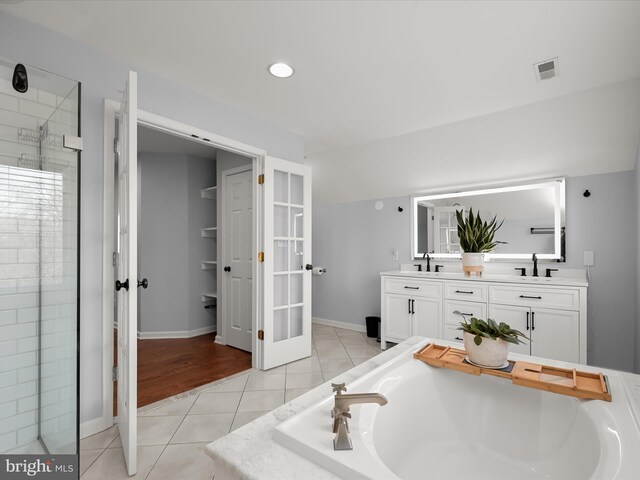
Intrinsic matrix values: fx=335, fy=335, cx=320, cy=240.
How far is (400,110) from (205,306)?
333 cm

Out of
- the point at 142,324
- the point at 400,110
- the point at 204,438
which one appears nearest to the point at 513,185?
the point at 400,110

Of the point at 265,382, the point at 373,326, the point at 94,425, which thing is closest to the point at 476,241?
the point at 373,326

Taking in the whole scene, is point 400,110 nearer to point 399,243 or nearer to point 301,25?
point 301,25

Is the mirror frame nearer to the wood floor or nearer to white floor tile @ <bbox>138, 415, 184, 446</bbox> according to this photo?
the wood floor

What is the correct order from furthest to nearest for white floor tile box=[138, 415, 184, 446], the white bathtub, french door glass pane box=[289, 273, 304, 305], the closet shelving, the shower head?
the closet shelving → french door glass pane box=[289, 273, 304, 305] → white floor tile box=[138, 415, 184, 446] → the shower head → the white bathtub

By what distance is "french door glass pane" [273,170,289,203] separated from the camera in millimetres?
3201

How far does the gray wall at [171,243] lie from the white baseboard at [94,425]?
2166 millimetres

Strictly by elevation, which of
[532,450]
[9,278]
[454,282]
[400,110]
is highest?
[400,110]

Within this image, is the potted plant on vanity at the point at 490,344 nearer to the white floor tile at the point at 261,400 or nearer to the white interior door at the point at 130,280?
the white floor tile at the point at 261,400

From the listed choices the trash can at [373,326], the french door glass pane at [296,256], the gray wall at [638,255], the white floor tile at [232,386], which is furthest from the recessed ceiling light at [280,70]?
the trash can at [373,326]

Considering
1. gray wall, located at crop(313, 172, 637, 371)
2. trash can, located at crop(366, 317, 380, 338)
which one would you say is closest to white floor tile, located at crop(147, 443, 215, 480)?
trash can, located at crop(366, 317, 380, 338)

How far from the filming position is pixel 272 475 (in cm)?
88

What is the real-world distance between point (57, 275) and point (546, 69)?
311 cm

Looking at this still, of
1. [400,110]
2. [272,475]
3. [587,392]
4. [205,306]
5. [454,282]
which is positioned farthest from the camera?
[205,306]
